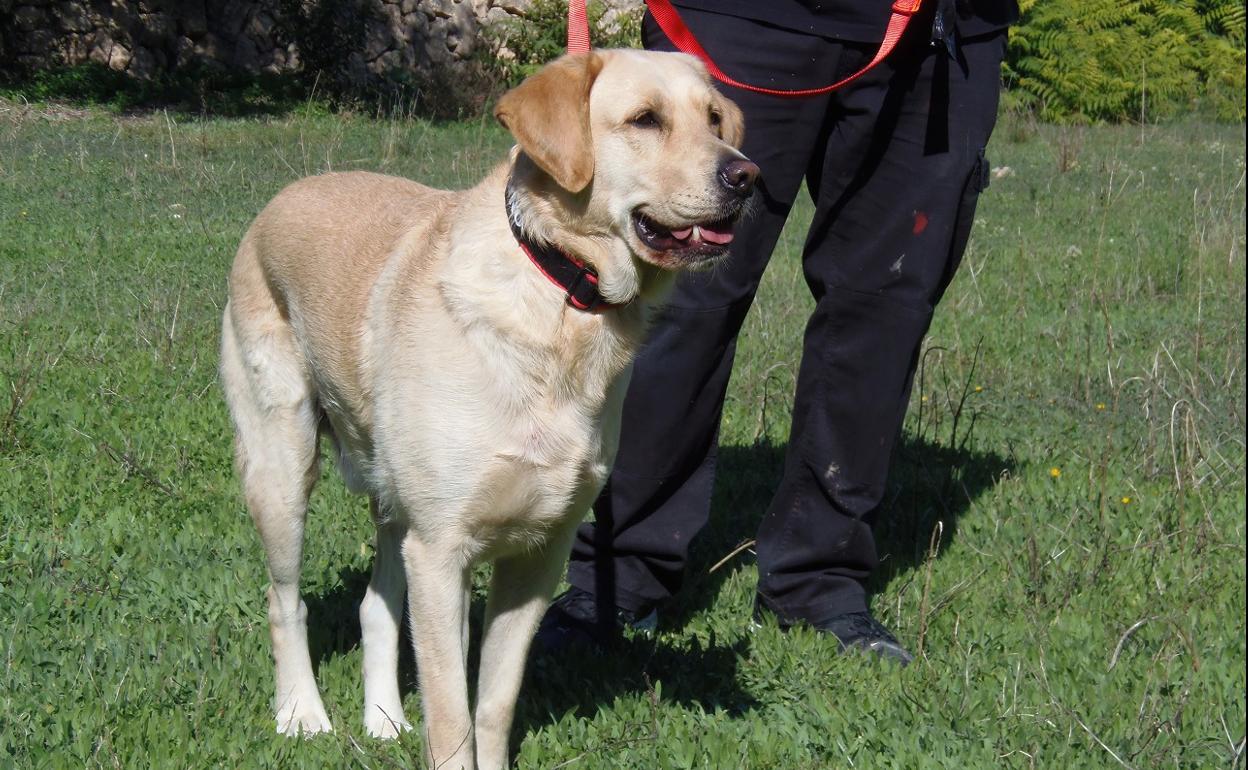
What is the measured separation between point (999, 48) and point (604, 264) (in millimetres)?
1788

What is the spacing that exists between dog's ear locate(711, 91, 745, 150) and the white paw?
184 centimetres

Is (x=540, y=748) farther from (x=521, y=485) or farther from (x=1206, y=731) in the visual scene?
(x=1206, y=731)

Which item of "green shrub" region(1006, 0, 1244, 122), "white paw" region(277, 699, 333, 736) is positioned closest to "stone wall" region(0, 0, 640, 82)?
"green shrub" region(1006, 0, 1244, 122)

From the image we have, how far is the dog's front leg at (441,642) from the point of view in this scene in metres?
3.03

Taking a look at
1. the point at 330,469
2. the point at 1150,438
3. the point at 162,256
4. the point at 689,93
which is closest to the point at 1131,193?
the point at 1150,438

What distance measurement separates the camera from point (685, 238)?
308cm

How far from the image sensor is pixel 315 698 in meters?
3.57

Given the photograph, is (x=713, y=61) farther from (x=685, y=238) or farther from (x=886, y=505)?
(x=886, y=505)

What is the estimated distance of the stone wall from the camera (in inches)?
684

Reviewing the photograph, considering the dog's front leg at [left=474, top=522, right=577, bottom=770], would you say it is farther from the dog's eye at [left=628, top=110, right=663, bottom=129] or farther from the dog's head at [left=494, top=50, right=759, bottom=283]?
the dog's eye at [left=628, top=110, right=663, bottom=129]

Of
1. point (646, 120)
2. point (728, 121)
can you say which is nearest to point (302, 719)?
point (646, 120)

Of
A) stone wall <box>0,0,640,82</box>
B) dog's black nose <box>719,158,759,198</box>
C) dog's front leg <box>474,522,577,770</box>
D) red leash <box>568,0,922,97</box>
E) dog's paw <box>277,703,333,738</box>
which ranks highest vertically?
red leash <box>568,0,922,97</box>

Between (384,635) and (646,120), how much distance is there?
1578 mm

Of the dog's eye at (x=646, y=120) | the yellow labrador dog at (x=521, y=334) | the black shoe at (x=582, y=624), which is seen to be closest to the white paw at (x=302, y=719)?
the yellow labrador dog at (x=521, y=334)
